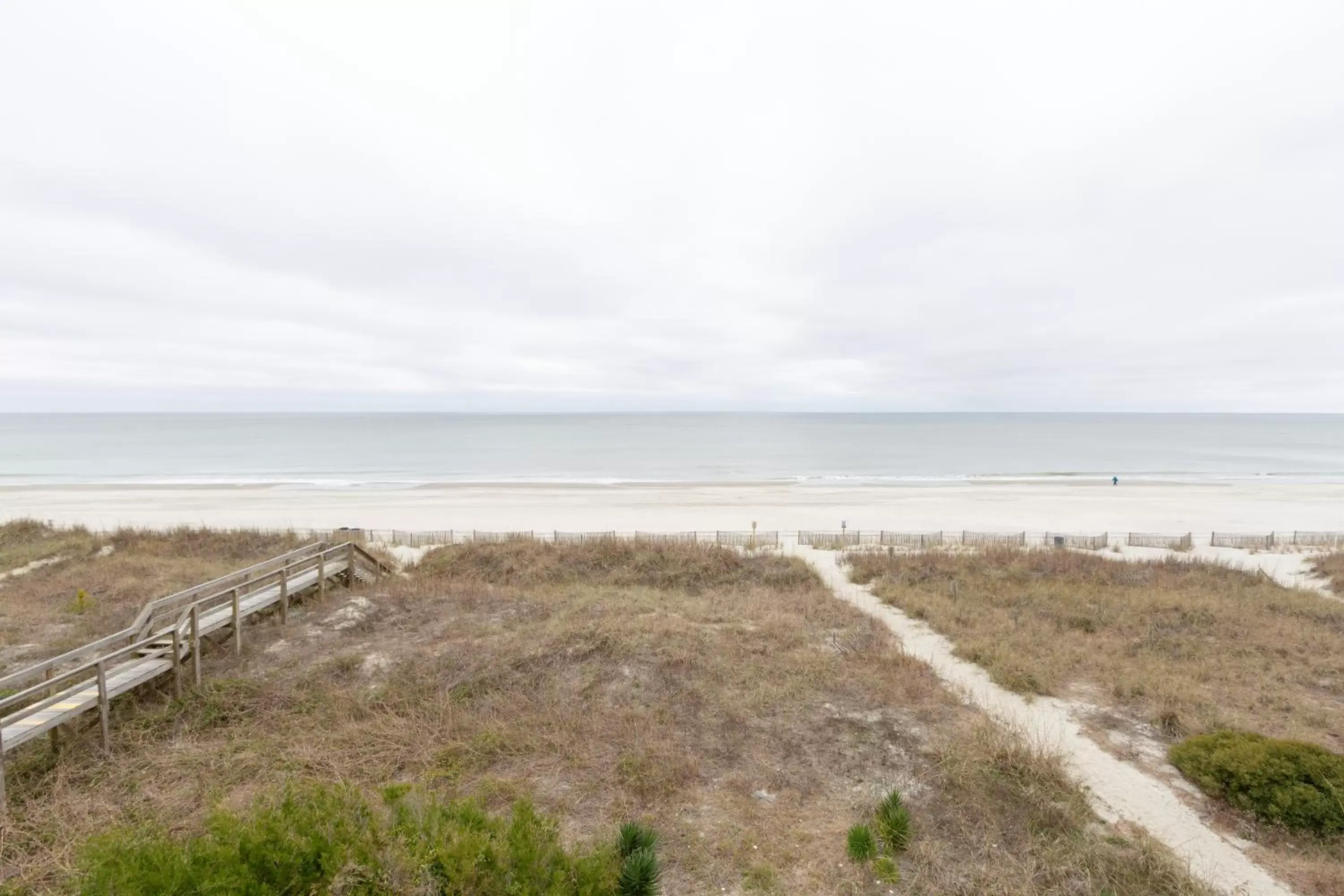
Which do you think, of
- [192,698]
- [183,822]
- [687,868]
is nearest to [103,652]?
[192,698]

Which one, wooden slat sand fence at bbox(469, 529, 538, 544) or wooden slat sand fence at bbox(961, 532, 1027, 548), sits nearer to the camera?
wooden slat sand fence at bbox(469, 529, 538, 544)

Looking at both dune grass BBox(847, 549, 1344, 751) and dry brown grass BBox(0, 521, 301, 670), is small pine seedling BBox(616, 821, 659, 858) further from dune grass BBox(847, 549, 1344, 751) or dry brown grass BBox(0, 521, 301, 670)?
dry brown grass BBox(0, 521, 301, 670)

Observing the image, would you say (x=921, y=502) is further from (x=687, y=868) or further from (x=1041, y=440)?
(x=1041, y=440)

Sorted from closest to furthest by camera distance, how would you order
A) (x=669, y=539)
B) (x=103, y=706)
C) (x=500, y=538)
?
(x=103, y=706) → (x=669, y=539) → (x=500, y=538)

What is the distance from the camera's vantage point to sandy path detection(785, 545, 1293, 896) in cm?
576

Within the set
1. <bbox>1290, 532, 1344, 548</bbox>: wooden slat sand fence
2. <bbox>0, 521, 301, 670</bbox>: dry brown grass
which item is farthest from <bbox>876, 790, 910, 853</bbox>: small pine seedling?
<bbox>1290, 532, 1344, 548</bbox>: wooden slat sand fence

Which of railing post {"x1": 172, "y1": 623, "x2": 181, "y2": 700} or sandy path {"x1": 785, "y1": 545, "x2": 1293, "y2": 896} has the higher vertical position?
railing post {"x1": 172, "y1": 623, "x2": 181, "y2": 700}

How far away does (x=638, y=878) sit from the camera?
5.00 m

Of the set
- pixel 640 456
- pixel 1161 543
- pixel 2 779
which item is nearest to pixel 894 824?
pixel 2 779

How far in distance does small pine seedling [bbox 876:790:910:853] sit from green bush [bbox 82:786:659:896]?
96.6 inches

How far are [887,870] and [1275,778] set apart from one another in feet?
16.7

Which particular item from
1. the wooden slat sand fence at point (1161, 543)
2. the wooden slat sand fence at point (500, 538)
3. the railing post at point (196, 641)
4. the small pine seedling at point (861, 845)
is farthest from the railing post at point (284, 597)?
the wooden slat sand fence at point (1161, 543)

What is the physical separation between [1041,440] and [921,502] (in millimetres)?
88903

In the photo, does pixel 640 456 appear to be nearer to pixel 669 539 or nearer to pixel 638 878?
pixel 669 539
